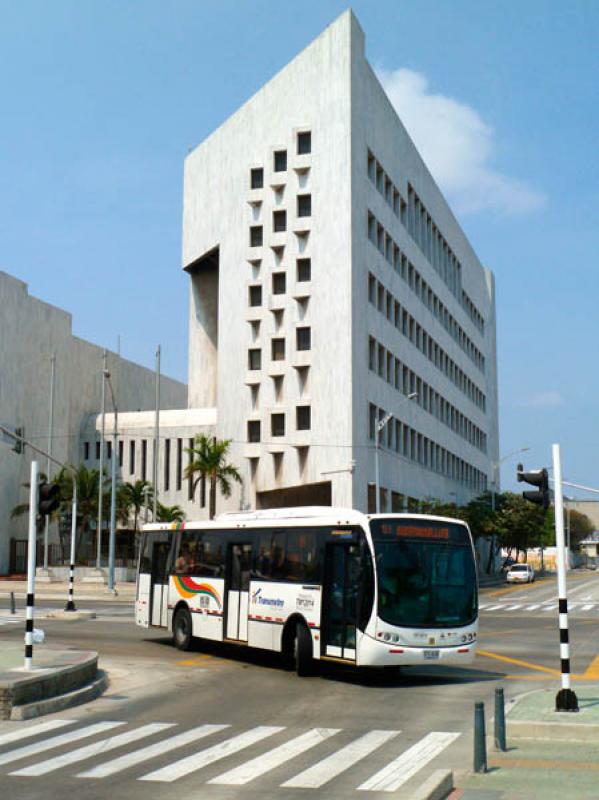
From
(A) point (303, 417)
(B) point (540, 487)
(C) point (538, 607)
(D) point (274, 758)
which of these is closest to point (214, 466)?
(A) point (303, 417)

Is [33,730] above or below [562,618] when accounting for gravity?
below

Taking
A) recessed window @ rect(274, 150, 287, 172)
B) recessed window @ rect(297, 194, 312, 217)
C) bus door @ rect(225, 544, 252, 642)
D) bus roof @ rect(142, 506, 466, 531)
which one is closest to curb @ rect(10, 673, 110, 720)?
bus door @ rect(225, 544, 252, 642)

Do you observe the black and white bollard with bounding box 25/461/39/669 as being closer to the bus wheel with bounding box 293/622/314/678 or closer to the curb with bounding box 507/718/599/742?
the bus wheel with bounding box 293/622/314/678

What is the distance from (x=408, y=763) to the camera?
11852 millimetres

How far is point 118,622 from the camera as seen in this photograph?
→ 3441cm

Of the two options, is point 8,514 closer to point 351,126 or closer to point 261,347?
point 261,347

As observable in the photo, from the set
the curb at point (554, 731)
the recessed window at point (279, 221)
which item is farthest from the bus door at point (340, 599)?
the recessed window at point (279, 221)

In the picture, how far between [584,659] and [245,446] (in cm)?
4863

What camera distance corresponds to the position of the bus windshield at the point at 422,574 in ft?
61.3

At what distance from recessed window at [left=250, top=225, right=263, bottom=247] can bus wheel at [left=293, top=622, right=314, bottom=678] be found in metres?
54.9

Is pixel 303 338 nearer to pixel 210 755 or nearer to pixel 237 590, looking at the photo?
pixel 237 590

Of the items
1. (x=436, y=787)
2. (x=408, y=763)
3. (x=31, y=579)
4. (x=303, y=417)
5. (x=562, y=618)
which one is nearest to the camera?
(x=436, y=787)

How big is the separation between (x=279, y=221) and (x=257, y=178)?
167 inches

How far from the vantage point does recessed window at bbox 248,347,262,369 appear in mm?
71500
